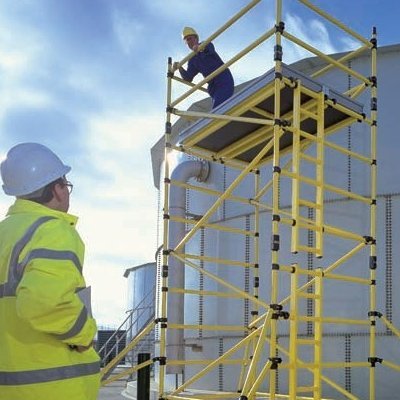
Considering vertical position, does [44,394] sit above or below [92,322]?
below

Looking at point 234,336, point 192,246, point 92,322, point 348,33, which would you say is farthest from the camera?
point 192,246

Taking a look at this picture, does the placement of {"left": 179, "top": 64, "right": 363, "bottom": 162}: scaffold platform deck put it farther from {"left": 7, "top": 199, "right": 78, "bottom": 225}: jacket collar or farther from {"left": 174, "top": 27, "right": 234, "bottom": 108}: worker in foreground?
{"left": 7, "top": 199, "right": 78, "bottom": 225}: jacket collar

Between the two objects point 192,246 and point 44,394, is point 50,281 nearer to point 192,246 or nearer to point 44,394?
point 44,394

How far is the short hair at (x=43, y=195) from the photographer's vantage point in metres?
3.07

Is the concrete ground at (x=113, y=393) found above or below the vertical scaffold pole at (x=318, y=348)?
below

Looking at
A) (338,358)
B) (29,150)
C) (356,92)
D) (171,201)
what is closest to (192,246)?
(171,201)

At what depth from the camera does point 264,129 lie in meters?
8.17

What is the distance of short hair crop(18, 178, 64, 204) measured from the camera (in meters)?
3.07

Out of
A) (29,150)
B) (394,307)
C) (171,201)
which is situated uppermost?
(171,201)

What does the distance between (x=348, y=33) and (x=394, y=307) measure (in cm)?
386

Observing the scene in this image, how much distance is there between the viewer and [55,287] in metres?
2.64

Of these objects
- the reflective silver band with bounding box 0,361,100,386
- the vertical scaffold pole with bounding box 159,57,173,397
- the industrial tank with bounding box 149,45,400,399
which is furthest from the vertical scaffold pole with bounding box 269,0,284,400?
the reflective silver band with bounding box 0,361,100,386

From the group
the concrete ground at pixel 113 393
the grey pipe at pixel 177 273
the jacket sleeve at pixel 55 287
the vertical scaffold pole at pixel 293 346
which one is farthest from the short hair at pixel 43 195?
the concrete ground at pixel 113 393

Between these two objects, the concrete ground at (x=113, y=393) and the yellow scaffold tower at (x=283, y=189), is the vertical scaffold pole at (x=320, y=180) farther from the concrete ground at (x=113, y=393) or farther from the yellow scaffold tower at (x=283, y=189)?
the concrete ground at (x=113, y=393)
